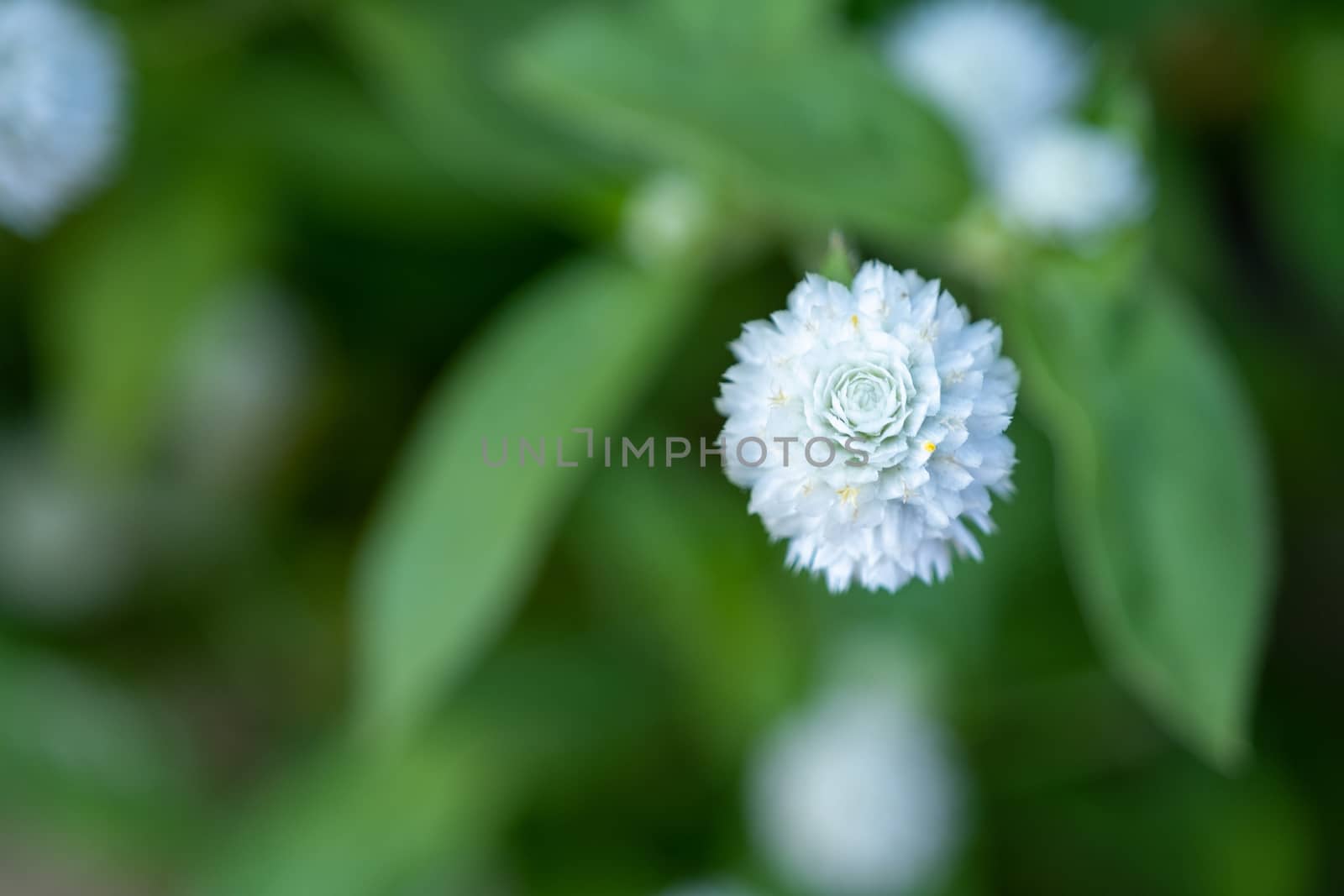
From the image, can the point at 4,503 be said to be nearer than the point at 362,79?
No

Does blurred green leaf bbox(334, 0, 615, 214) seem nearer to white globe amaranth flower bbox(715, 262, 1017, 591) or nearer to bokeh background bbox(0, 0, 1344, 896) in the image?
bokeh background bbox(0, 0, 1344, 896)

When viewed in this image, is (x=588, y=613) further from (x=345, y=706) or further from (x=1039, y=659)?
(x=1039, y=659)

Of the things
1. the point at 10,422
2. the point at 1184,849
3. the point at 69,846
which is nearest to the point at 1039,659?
the point at 1184,849

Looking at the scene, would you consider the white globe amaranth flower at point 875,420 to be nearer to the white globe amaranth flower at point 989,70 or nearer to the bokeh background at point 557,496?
the bokeh background at point 557,496

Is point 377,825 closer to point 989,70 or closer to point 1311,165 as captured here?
point 989,70

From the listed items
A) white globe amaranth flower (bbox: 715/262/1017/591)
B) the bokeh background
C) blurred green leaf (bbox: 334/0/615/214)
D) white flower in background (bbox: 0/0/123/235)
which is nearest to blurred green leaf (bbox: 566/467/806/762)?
the bokeh background

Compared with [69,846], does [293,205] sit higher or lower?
higher
